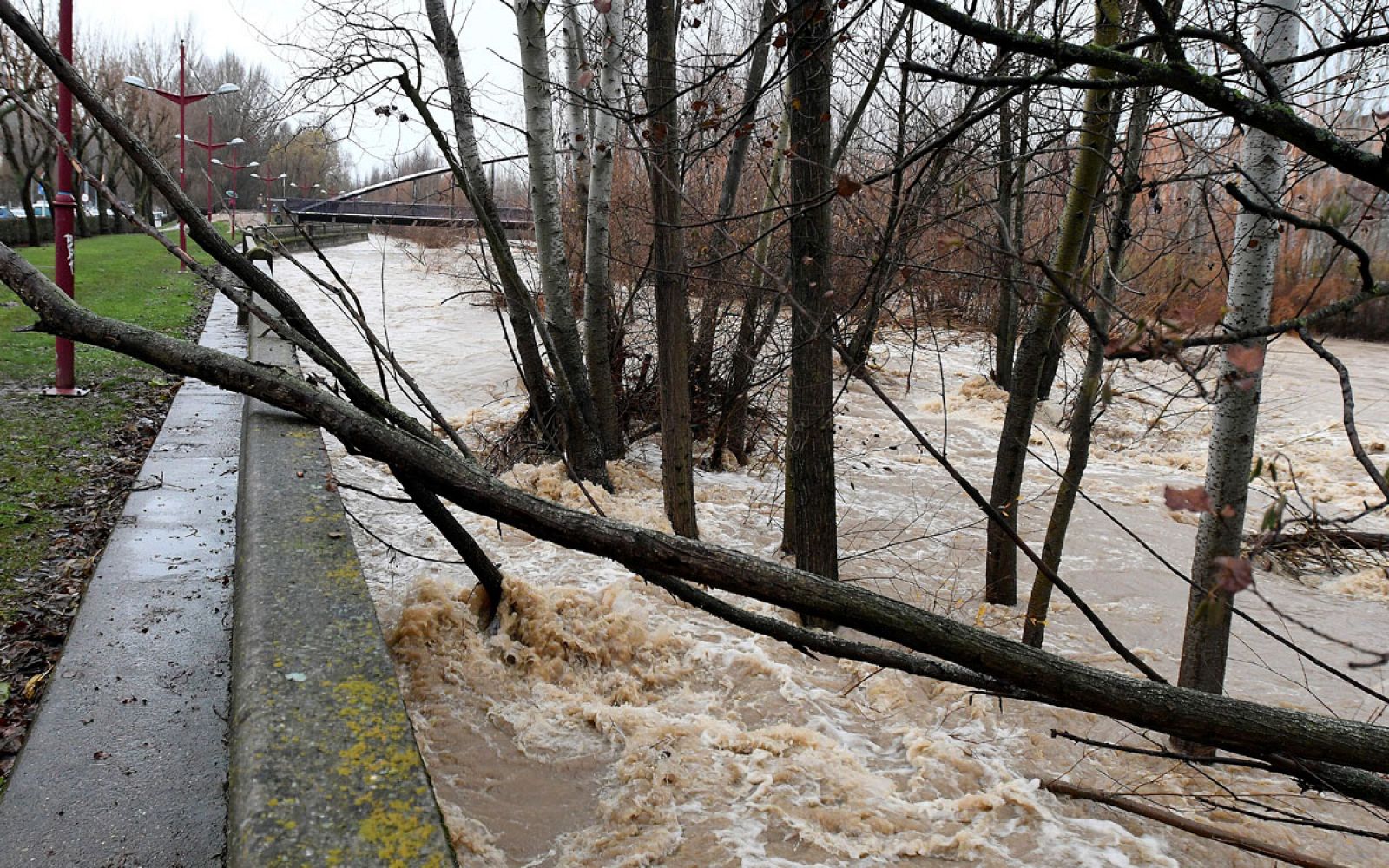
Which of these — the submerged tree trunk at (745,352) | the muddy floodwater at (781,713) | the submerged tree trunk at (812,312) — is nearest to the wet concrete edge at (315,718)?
the muddy floodwater at (781,713)

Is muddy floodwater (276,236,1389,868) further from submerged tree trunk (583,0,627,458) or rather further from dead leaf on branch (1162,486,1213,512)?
submerged tree trunk (583,0,627,458)

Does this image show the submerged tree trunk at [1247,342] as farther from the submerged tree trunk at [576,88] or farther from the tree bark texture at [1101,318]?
the submerged tree trunk at [576,88]

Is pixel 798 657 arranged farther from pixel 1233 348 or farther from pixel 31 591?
pixel 1233 348

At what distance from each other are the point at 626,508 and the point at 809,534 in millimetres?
2385

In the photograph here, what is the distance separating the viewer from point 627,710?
175 inches

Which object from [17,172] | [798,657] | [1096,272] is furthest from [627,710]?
[17,172]

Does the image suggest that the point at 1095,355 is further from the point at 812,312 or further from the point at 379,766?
the point at 379,766

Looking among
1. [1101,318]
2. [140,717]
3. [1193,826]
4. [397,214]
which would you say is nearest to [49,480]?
[140,717]

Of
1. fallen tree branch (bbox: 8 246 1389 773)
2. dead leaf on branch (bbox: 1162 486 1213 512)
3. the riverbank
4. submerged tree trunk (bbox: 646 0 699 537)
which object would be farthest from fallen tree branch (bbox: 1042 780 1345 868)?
the riverbank

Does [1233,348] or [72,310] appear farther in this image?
[72,310]

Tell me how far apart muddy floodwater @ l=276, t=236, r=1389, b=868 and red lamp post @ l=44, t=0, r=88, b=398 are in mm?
2232

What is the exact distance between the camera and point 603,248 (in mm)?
8219

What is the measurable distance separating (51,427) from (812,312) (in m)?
5.65

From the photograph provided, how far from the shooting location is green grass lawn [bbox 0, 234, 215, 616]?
4.83 metres
